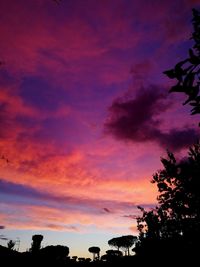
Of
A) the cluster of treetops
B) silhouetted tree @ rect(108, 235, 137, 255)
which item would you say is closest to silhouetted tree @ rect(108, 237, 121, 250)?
silhouetted tree @ rect(108, 235, 137, 255)

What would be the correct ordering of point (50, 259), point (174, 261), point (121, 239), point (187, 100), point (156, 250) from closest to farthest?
point (187, 100), point (174, 261), point (50, 259), point (156, 250), point (121, 239)

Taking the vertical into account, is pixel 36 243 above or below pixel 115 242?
below

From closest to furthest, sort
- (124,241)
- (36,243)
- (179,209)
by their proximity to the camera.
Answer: (179,209) < (36,243) < (124,241)

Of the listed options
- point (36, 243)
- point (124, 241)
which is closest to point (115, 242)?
point (124, 241)

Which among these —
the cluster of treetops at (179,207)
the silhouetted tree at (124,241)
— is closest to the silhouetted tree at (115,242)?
the silhouetted tree at (124,241)

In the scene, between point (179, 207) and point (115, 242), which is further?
point (115, 242)

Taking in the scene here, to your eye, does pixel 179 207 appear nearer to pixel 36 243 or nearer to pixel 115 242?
pixel 36 243

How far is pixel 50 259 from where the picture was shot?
854 inches

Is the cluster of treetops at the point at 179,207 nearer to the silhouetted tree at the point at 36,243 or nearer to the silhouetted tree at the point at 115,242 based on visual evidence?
the silhouetted tree at the point at 36,243

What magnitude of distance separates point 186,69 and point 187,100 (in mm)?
312

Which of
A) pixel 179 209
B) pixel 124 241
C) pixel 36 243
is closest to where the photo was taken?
pixel 179 209

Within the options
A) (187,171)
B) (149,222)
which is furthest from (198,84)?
(149,222)

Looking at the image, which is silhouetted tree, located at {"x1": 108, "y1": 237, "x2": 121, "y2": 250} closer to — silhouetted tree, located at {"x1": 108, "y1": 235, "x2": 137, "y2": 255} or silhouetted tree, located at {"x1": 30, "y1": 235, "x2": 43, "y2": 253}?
silhouetted tree, located at {"x1": 108, "y1": 235, "x2": 137, "y2": 255}

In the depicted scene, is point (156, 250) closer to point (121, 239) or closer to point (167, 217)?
point (167, 217)
